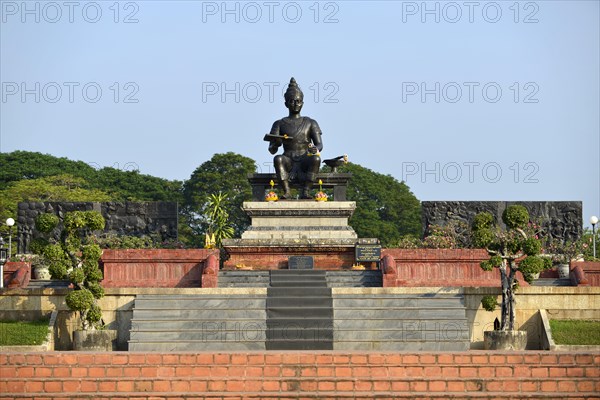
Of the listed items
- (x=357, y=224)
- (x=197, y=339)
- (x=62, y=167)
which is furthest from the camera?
(x=62, y=167)

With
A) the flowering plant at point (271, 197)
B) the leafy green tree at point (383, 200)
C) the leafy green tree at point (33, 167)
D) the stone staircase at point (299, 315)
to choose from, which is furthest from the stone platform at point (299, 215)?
the leafy green tree at point (33, 167)

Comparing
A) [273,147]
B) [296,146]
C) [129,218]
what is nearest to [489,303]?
[296,146]

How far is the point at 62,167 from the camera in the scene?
2438 inches

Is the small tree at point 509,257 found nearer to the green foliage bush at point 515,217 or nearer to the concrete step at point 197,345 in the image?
the green foliage bush at point 515,217

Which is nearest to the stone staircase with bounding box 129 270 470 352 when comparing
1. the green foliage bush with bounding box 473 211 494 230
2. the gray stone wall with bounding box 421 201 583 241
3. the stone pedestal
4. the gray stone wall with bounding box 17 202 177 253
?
the green foliage bush with bounding box 473 211 494 230

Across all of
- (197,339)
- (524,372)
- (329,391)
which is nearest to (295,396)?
(329,391)

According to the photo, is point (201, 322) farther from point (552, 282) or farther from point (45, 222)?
point (552, 282)

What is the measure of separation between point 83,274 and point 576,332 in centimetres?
880

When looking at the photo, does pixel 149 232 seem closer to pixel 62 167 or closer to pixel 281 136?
pixel 281 136

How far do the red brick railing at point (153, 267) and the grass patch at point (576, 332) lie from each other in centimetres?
702

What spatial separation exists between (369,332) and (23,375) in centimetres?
705

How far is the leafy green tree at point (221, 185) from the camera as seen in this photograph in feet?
179

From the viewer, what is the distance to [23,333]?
2253 cm

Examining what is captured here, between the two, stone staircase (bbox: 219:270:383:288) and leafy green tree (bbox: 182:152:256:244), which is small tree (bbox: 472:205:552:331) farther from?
leafy green tree (bbox: 182:152:256:244)
